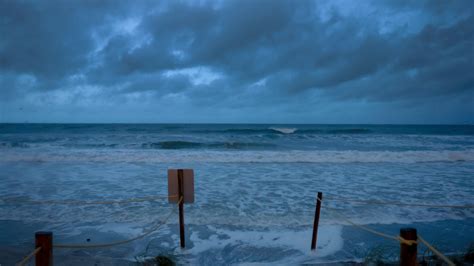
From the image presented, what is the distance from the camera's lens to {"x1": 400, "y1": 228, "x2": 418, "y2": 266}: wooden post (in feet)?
8.52

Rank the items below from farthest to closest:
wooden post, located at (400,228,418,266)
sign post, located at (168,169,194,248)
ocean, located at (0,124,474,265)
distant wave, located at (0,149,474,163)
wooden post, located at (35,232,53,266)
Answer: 1. distant wave, located at (0,149,474,163)
2. ocean, located at (0,124,474,265)
3. sign post, located at (168,169,194,248)
4. wooden post, located at (400,228,418,266)
5. wooden post, located at (35,232,53,266)

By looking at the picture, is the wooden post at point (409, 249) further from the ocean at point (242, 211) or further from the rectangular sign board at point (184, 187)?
the rectangular sign board at point (184, 187)

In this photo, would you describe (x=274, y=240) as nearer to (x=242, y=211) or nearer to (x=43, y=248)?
(x=242, y=211)

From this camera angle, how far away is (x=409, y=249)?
2641 millimetres

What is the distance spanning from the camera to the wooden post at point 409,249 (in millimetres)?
2598

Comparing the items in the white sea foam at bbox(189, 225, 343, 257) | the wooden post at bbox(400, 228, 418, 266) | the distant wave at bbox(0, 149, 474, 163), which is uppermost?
the wooden post at bbox(400, 228, 418, 266)

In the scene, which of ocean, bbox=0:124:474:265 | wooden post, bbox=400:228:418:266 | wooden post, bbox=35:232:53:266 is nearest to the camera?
wooden post, bbox=35:232:53:266

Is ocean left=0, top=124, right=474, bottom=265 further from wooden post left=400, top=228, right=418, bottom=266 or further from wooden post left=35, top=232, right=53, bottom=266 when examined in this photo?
wooden post left=35, top=232, right=53, bottom=266

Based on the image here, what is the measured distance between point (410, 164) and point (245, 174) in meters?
9.44

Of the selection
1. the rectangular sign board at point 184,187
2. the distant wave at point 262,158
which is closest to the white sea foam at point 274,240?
the rectangular sign board at point 184,187

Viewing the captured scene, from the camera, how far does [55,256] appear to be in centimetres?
452

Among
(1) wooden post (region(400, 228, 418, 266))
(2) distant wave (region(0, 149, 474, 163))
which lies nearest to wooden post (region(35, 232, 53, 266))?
(1) wooden post (region(400, 228, 418, 266))

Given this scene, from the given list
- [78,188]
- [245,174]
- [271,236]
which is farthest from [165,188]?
[271,236]

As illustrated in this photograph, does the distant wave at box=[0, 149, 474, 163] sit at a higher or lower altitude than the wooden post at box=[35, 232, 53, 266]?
lower
